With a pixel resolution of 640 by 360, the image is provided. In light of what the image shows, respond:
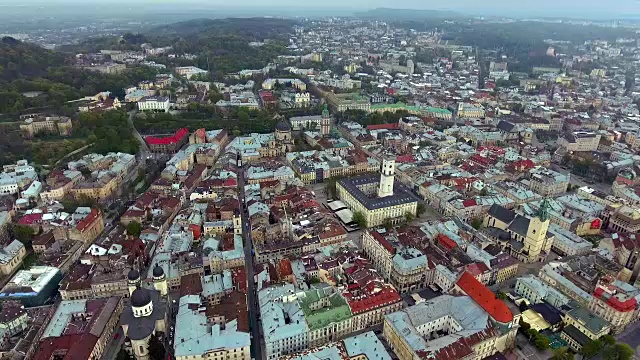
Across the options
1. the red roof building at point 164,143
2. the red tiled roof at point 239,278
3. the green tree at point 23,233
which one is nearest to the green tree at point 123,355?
the red tiled roof at point 239,278

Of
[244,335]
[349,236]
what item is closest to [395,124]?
[349,236]

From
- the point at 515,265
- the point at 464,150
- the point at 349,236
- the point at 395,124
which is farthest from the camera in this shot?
the point at 395,124

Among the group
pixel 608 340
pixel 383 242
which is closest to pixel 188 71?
pixel 383 242

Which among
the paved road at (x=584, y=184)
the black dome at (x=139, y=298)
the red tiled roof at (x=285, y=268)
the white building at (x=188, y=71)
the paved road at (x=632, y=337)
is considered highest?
the white building at (x=188, y=71)

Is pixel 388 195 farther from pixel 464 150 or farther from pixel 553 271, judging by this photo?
pixel 464 150

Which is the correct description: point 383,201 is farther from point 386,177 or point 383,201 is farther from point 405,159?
point 405,159

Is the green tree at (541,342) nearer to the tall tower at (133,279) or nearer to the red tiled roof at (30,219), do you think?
the tall tower at (133,279)
